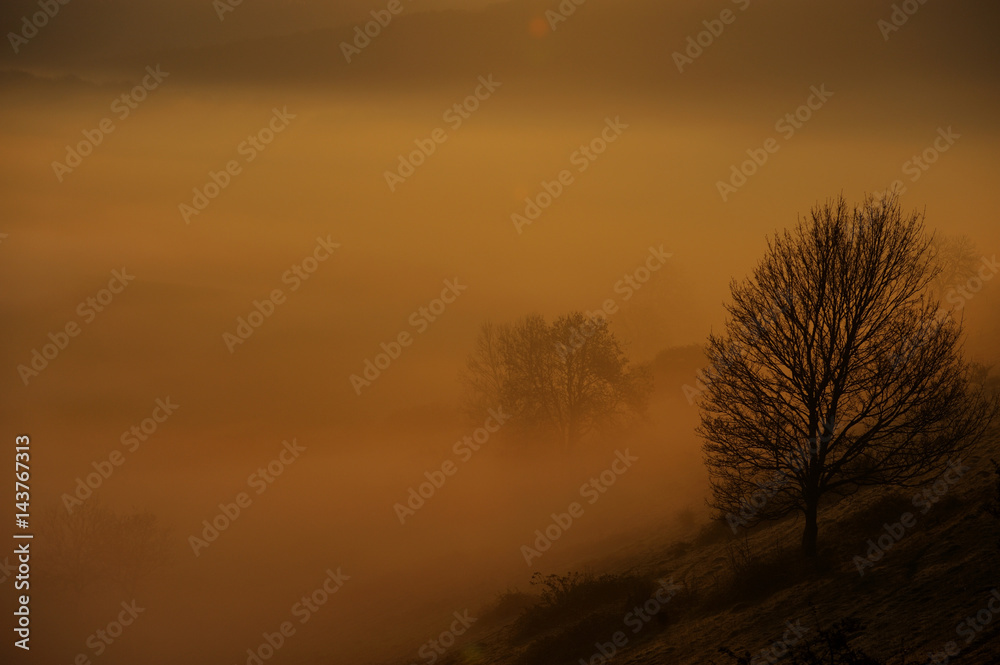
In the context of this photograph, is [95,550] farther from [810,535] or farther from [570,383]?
[810,535]

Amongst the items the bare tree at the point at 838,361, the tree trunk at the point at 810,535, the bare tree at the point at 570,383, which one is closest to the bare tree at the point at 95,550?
the bare tree at the point at 570,383

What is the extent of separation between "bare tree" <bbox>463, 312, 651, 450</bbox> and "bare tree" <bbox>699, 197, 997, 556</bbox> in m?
Answer: 48.4

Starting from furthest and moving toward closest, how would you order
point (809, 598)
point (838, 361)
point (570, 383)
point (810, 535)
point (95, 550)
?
point (570, 383), point (95, 550), point (810, 535), point (838, 361), point (809, 598)

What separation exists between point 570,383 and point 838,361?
49.9m

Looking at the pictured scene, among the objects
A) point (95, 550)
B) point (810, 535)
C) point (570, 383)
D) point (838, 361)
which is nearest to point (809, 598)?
point (810, 535)

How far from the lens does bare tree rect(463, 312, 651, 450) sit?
2749 inches

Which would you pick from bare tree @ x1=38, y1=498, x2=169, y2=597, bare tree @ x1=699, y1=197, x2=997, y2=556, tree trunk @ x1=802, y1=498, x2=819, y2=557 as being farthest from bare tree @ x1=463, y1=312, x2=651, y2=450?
bare tree @ x1=699, y1=197, x2=997, y2=556

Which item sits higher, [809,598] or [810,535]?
[810,535]

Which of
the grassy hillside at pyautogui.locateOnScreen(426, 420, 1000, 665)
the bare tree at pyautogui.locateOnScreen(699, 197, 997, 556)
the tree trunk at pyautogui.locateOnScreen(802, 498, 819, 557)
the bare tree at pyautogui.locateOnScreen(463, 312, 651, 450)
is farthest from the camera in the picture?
the bare tree at pyautogui.locateOnScreen(463, 312, 651, 450)

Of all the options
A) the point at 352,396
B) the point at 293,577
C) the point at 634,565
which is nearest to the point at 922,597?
the point at 634,565

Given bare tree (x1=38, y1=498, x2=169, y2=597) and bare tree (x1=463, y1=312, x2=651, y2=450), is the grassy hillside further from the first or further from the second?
bare tree (x1=38, y1=498, x2=169, y2=597)

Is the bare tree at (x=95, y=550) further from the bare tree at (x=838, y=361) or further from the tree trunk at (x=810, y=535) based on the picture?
the tree trunk at (x=810, y=535)

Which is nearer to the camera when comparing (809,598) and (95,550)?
(809,598)

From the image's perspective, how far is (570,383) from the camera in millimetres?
69688
